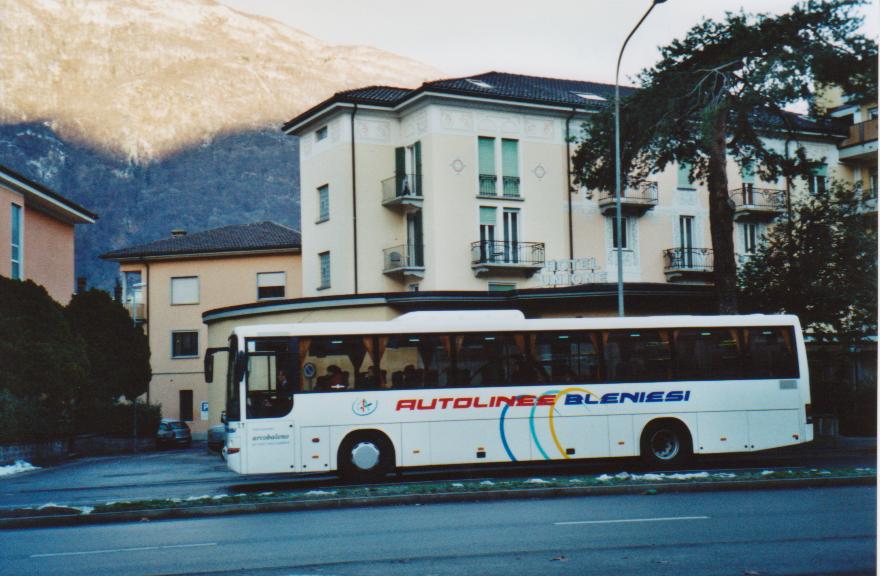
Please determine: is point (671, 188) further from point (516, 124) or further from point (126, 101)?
point (126, 101)

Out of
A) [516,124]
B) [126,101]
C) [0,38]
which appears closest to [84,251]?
[126,101]

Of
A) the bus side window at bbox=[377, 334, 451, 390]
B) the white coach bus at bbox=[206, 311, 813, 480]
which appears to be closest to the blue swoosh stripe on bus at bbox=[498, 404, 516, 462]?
the white coach bus at bbox=[206, 311, 813, 480]

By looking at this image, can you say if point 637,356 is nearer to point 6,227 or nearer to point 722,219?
point 722,219

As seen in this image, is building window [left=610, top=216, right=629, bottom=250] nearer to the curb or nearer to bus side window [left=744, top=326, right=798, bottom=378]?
bus side window [left=744, top=326, right=798, bottom=378]

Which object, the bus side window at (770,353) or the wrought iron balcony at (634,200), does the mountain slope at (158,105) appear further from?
the bus side window at (770,353)

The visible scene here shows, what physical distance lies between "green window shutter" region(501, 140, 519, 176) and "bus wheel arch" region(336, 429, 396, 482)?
24668mm

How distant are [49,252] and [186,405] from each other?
635 inches

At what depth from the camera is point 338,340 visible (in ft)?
58.8

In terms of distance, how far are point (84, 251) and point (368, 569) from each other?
A: 127m

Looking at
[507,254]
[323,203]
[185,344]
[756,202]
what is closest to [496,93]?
[507,254]

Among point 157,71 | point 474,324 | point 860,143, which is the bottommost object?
point 474,324

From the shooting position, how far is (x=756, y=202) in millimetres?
44500

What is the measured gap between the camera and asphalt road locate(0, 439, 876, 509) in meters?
17.4

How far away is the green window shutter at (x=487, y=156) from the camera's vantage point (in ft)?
134
